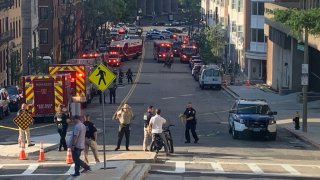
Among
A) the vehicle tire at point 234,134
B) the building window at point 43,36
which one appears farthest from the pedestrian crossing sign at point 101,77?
the building window at point 43,36

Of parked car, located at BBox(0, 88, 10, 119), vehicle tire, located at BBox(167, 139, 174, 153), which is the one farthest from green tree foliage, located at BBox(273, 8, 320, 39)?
parked car, located at BBox(0, 88, 10, 119)

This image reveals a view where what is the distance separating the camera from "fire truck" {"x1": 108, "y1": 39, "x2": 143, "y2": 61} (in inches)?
4510

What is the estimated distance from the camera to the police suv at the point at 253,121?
4144 cm

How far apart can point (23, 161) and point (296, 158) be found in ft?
31.7

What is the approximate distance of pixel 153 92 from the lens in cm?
7550

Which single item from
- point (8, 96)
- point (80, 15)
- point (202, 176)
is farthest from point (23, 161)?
point (80, 15)

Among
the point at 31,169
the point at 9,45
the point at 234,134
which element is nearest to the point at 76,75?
the point at 234,134

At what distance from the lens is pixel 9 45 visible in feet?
281

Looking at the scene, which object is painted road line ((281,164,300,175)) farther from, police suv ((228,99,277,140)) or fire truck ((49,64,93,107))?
fire truck ((49,64,93,107))

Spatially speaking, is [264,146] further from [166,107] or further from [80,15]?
[80,15]

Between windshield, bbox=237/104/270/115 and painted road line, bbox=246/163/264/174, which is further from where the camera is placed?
windshield, bbox=237/104/270/115

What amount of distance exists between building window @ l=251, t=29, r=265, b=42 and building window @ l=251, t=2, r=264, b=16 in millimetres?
1659

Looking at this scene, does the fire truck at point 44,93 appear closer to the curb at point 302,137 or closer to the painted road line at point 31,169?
the curb at point 302,137

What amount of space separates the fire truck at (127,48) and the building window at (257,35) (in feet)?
75.4
